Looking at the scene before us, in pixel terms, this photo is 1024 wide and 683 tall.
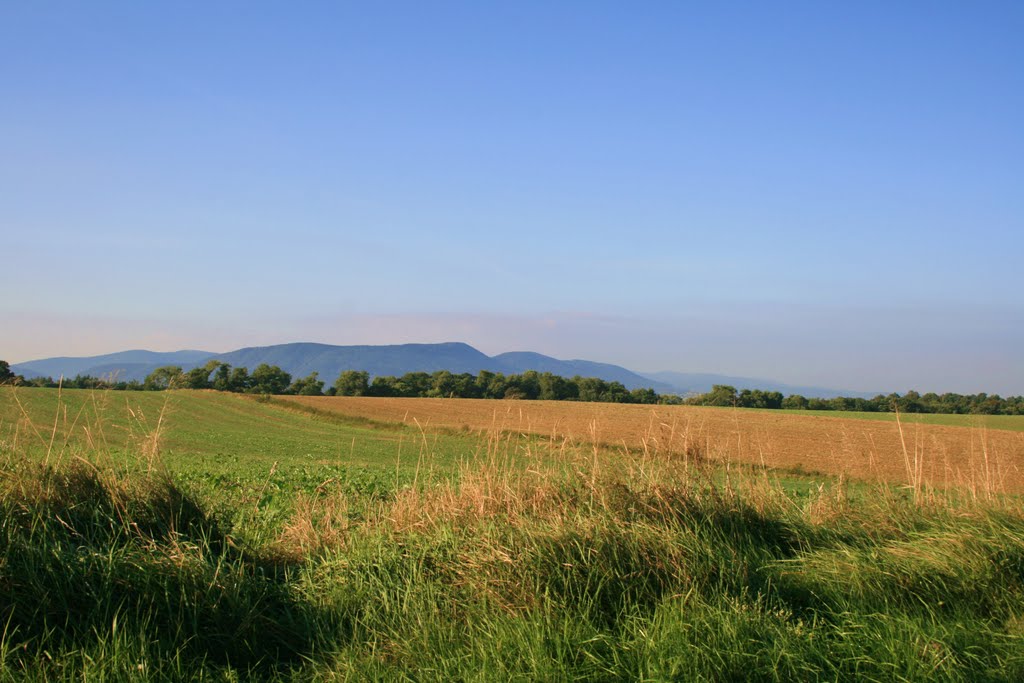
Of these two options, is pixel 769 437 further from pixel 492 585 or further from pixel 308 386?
pixel 308 386

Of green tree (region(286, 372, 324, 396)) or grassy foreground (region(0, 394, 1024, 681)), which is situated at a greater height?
grassy foreground (region(0, 394, 1024, 681))

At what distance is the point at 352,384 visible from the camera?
78938 millimetres

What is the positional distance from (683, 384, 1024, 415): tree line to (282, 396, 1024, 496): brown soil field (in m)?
27.1

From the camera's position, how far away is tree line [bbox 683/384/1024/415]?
75050mm

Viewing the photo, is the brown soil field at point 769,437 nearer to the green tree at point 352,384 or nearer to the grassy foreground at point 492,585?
the grassy foreground at point 492,585

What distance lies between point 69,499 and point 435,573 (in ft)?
10.0

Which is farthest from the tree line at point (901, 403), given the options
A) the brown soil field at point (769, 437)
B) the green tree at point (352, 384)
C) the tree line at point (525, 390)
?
the green tree at point (352, 384)

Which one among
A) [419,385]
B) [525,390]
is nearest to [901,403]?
[525,390]

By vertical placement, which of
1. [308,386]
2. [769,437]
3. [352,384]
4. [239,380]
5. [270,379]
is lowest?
[769,437]

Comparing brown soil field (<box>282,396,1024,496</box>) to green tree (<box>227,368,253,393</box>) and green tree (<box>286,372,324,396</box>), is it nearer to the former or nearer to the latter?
green tree (<box>286,372,324,396</box>)

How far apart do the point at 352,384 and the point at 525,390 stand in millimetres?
19026

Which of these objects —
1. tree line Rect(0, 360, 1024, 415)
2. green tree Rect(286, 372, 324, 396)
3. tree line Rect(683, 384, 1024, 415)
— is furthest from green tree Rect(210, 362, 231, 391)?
tree line Rect(683, 384, 1024, 415)

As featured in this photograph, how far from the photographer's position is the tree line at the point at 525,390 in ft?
244

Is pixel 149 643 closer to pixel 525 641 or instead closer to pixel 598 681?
pixel 525 641
